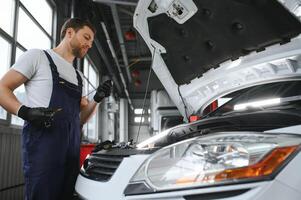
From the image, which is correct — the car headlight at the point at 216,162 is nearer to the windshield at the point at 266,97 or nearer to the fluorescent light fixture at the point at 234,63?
the windshield at the point at 266,97

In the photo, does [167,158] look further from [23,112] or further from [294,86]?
[294,86]

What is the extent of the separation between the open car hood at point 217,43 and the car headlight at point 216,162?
654 millimetres

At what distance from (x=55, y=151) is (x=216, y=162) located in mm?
932

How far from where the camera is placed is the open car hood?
1.40 meters

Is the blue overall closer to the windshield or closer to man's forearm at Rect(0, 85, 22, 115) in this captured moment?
man's forearm at Rect(0, 85, 22, 115)

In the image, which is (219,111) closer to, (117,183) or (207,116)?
(207,116)

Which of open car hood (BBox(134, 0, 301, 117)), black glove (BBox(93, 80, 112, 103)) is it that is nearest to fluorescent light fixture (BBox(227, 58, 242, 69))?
open car hood (BBox(134, 0, 301, 117))

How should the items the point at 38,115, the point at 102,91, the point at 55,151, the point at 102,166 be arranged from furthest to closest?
the point at 102,91 → the point at 55,151 → the point at 38,115 → the point at 102,166

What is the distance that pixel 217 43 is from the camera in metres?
1.76

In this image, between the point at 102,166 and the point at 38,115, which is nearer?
the point at 102,166

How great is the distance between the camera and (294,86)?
5.84 feet

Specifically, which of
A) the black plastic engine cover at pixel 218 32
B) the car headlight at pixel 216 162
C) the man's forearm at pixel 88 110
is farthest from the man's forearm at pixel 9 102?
the black plastic engine cover at pixel 218 32

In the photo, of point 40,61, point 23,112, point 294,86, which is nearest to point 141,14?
point 40,61

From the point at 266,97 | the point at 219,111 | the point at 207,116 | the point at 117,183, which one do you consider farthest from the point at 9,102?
the point at 266,97
